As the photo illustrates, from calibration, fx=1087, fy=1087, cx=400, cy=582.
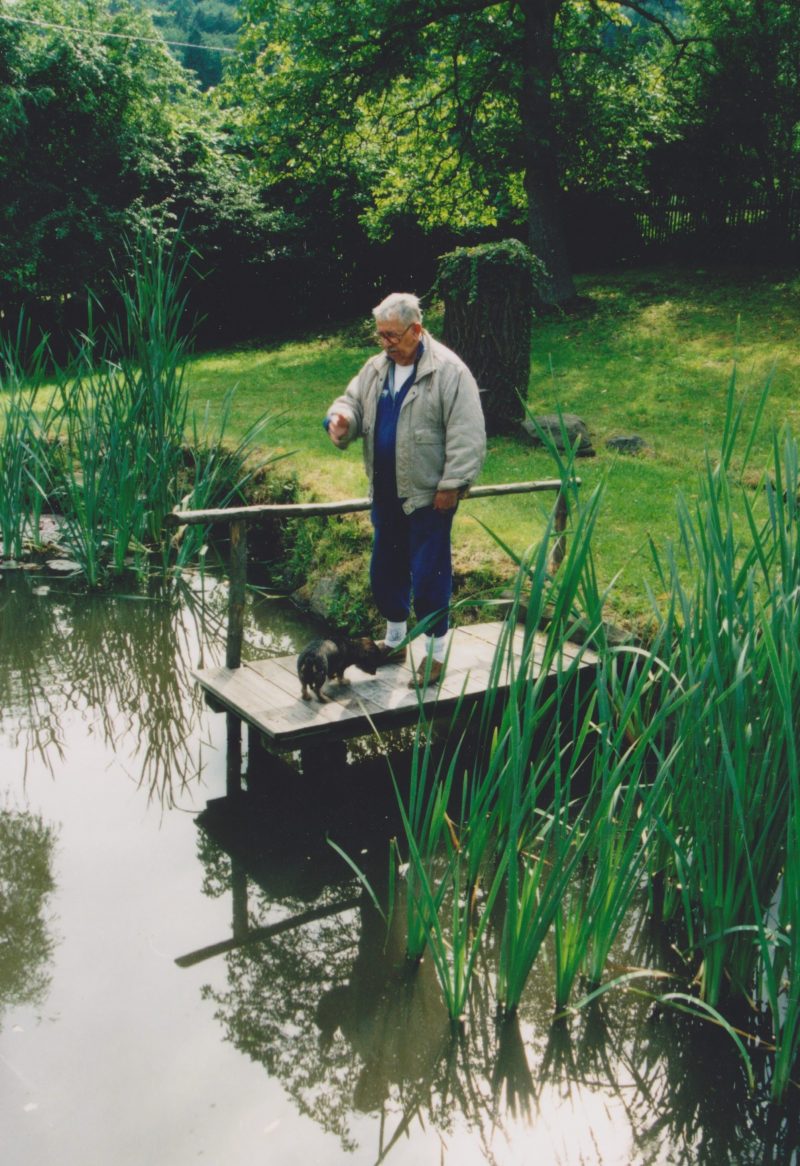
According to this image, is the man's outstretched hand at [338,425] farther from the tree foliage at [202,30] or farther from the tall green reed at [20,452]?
the tree foliage at [202,30]

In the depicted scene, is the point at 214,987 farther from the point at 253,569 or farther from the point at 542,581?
the point at 253,569

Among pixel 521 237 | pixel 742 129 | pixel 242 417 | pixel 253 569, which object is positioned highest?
pixel 742 129

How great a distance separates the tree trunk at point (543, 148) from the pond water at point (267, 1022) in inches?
460

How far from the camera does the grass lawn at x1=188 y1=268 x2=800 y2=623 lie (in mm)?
7316

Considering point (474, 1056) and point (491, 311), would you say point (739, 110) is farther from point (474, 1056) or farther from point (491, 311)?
point (474, 1056)

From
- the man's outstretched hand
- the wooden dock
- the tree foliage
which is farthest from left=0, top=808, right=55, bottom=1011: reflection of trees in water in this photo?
the tree foliage

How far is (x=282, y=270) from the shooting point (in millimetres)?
17734

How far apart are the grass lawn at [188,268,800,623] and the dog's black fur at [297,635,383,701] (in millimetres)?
1048

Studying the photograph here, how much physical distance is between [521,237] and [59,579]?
1390cm

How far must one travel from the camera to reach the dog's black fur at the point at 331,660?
4.89 meters

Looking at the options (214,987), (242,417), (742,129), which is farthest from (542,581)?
(742,129)

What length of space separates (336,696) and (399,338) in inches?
65.9

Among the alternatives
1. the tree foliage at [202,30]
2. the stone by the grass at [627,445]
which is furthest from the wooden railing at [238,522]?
the tree foliage at [202,30]

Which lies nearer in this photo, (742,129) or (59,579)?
(59,579)
